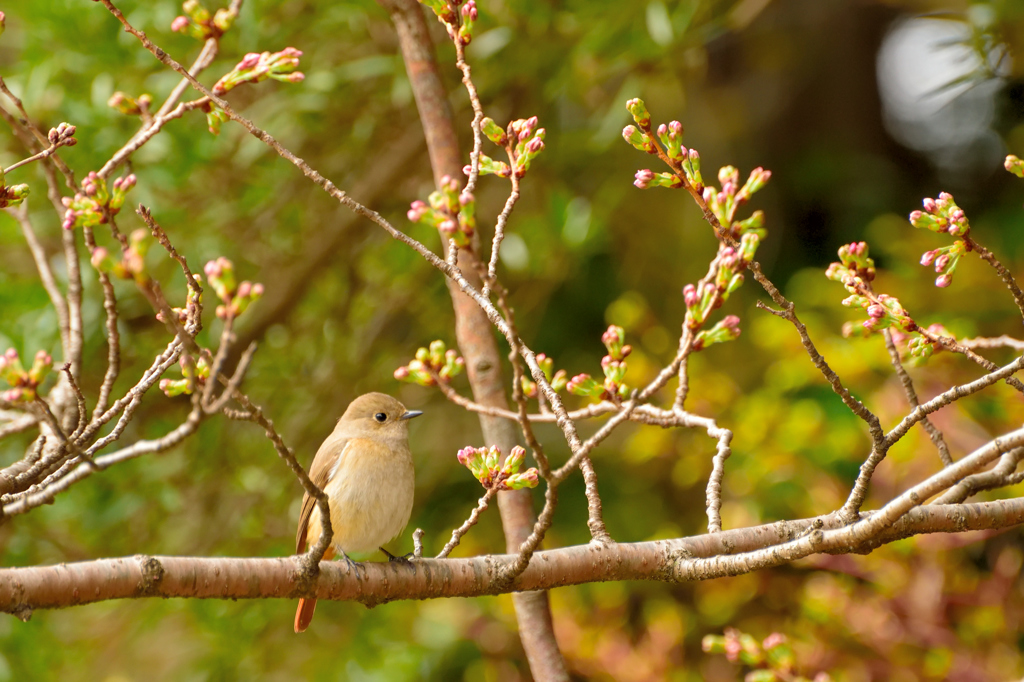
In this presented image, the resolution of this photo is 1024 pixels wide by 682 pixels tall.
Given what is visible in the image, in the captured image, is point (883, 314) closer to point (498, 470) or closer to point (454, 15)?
point (498, 470)

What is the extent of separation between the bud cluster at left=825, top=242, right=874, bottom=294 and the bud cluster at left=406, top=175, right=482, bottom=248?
3.26 ft

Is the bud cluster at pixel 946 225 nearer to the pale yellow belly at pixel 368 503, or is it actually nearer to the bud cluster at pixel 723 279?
the bud cluster at pixel 723 279

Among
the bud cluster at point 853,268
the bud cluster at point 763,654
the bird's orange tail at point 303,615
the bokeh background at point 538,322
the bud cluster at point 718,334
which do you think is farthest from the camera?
the bokeh background at point 538,322

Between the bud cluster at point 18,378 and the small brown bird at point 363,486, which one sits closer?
the bud cluster at point 18,378

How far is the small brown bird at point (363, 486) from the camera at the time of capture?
Answer: 3570 mm

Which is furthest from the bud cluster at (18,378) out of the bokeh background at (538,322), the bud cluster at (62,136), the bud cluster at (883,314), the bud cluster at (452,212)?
the bokeh background at (538,322)

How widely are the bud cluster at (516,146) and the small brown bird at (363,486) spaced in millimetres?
1721

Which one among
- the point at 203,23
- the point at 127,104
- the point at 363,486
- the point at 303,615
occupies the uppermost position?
the point at 203,23

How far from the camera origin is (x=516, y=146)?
2227 millimetres

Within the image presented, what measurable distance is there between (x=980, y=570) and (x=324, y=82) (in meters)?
4.44

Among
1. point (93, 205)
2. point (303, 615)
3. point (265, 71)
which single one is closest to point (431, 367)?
point (265, 71)

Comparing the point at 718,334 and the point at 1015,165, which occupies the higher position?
the point at 1015,165

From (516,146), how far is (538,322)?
3.97 meters

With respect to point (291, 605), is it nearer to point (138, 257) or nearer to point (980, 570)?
point (980, 570)
